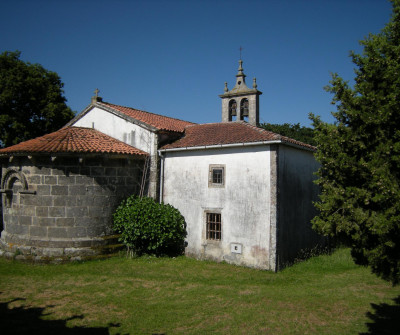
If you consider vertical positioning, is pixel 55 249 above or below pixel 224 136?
below

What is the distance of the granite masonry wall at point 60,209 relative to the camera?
1174 centimetres

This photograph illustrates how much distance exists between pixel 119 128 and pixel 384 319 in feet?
40.8

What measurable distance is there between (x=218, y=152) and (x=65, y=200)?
621 cm

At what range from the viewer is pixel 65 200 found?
38.8 feet

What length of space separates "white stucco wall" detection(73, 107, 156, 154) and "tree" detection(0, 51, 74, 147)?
26.8 feet

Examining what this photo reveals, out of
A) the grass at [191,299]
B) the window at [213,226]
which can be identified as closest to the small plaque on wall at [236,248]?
the grass at [191,299]

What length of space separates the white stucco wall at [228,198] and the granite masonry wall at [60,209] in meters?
2.92

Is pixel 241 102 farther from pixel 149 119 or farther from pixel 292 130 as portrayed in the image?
pixel 292 130

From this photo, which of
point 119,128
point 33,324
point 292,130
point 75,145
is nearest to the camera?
point 33,324

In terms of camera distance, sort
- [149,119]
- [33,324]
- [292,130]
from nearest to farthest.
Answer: [33,324], [149,119], [292,130]

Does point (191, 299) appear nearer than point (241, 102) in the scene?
Yes

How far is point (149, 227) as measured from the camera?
12.0 m

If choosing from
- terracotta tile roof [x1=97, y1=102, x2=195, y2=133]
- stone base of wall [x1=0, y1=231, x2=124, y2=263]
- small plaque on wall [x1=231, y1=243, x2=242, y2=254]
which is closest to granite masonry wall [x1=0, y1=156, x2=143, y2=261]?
stone base of wall [x1=0, y1=231, x2=124, y2=263]

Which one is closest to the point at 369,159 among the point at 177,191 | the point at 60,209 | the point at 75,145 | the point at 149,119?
the point at 177,191
